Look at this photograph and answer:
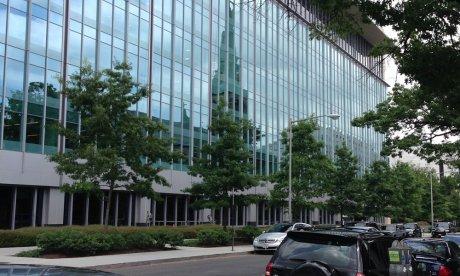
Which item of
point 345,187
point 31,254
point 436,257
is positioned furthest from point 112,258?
point 345,187

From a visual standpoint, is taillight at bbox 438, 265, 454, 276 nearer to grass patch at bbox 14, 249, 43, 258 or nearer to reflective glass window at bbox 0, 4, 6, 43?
grass patch at bbox 14, 249, 43, 258

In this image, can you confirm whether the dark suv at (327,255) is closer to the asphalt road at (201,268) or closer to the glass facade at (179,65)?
the glass facade at (179,65)

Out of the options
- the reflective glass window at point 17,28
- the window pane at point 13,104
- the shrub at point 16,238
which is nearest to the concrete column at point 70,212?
the window pane at point 13,104

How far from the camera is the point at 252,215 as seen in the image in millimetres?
54562

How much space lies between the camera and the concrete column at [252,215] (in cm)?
5403

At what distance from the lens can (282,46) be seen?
6041 cm

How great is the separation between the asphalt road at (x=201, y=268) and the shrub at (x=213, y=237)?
23.0 feet

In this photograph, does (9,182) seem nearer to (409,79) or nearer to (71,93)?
(71,93)

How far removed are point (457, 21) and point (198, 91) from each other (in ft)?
118

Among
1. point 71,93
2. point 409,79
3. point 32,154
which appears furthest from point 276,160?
point 409,79

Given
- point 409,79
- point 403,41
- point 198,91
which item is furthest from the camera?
point 198,91

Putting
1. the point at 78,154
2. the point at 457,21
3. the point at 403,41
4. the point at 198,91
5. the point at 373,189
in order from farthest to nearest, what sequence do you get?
the point at 373,189, the point at 198,91, the point at 78,154, the point at 403,41, the point at 457,21

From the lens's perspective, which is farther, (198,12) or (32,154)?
(198,12)

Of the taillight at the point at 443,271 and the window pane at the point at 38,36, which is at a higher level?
the window pane at the point at 38,36
